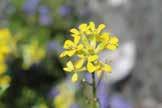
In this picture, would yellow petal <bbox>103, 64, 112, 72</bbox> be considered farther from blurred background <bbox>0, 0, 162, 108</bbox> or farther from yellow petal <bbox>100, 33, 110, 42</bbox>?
blurred background <bbox>0, 0, 162, 108</bbox>

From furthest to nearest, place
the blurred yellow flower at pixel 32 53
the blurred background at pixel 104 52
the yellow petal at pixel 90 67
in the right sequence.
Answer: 1. the blurred background at pixel 104 52
2. the blurred yellow flower at pixel 32 53
3. the yellow petal at pixel 90 67

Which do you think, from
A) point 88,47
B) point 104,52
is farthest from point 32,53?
point 88,47

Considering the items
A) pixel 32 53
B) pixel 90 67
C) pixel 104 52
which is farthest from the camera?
pixel 104 52

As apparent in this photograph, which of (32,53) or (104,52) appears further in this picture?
(104,52)

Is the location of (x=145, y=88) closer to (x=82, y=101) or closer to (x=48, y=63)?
(x=48, y=63)

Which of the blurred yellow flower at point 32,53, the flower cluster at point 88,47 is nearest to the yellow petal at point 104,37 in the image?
the flower cluster at point 88,47

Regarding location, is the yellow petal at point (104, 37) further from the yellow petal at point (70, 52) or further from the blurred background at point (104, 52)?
the blurred background at point (104, 52)

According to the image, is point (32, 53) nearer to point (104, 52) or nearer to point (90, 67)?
point (104, 52)

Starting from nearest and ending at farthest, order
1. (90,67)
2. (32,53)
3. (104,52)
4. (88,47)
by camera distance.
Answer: (90,67), (88,47), (32,53), (104,52)
